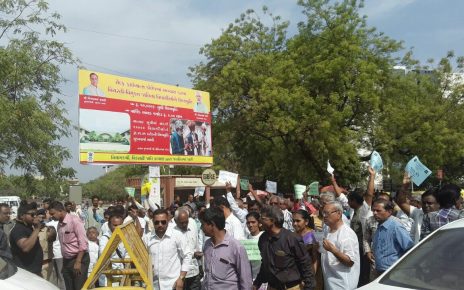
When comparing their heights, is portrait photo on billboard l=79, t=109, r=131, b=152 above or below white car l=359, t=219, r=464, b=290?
above

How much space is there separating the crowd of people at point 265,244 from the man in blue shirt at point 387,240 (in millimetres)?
11

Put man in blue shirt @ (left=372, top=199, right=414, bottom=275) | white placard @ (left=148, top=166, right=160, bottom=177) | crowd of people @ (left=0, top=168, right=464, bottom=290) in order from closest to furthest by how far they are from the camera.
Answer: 1. crowd of people @ (left=0, top=168, right=464, bottom=290)
2. man in blue shirt @ (left=372, top=199, right=414, bottom=275)
3. white placard @ (left=148, top=166, right=160, bottom=177)

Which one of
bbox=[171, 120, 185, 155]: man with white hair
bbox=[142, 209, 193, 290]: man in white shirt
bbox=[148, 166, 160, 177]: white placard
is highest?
bbox=[171, 120, 185, 155]: man with white hair

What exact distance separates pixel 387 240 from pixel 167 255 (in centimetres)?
251

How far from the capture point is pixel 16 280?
419cm

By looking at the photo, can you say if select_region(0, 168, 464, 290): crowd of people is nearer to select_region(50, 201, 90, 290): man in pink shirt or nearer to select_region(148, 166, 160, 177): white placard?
select_region(50, 201, 90, 290): man in pink shirt

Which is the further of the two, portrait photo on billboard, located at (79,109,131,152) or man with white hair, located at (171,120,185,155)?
man with white hair, located at (171,120,185,155)

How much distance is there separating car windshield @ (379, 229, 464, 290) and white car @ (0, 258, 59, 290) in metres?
2.67

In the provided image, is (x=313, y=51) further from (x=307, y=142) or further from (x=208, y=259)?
(x=208, y=259)

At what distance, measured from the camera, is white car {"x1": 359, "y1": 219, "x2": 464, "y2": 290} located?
12.7ft

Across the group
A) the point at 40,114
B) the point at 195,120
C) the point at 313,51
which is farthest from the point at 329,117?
the point at 40,114

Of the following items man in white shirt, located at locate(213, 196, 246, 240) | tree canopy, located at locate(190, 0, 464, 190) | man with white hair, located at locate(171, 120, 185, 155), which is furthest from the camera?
tree canopy, located at locate(190, 0, 464, 190)

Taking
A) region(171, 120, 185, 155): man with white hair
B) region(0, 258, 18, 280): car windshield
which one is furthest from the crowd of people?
region(171, 120, 185, 155): man with white hair

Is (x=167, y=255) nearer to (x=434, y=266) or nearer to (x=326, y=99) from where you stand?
(x=434, y=266)
